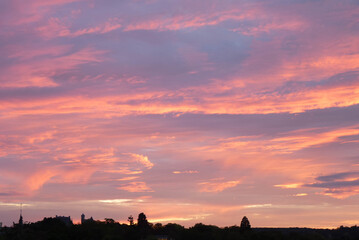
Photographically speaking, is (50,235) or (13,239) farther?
(50,235)

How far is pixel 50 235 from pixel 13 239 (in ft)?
94.5

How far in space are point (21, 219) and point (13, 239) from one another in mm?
6814

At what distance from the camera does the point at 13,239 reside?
170250mm

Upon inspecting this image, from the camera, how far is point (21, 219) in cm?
17400

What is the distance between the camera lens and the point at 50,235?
650 feet

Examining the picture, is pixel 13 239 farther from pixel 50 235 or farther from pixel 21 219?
pixel 50 235

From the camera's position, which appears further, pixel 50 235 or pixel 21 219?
pixel 50 235

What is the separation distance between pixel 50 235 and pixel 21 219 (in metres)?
26.5

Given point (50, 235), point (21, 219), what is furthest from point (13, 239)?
point (50, 235)
